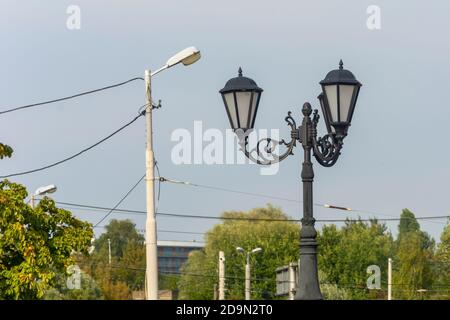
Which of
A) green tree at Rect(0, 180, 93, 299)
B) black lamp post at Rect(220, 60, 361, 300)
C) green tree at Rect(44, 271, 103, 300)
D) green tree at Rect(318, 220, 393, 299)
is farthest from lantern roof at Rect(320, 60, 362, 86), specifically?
green tree at Rect(318, 220, 393, 299)

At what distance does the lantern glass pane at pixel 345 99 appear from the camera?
51.0ft

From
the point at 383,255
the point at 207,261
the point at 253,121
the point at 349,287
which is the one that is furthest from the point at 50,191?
the point at 383,255

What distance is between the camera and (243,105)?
15633 millimetres

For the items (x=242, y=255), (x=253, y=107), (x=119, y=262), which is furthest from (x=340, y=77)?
(x=119, y=262)

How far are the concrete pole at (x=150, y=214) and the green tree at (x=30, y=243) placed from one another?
13.4 feet

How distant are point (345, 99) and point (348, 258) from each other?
285 ft

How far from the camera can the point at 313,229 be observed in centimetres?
1515

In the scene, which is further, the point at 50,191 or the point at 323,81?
the point at 50,191

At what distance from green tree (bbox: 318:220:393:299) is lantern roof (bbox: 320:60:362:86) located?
266 feet

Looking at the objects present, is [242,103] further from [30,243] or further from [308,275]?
[30,243]

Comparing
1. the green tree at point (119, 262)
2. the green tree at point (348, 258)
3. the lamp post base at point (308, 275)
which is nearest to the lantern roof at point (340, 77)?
the lamp post base at point (308, 275)

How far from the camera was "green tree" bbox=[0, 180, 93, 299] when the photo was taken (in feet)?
87.2
